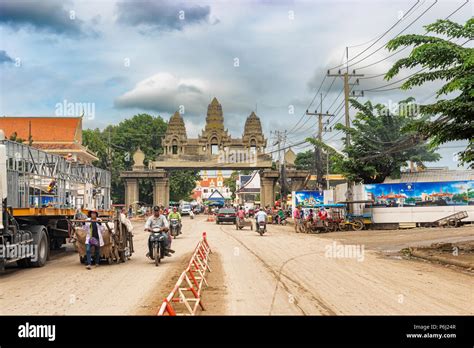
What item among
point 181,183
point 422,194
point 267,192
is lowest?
point 422,194

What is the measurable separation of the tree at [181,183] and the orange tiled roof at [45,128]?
1836 centimetres

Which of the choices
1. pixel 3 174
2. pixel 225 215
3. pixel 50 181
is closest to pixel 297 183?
pixel 225 215

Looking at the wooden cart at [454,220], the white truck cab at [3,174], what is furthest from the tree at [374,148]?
the white truck cab at [3,174]

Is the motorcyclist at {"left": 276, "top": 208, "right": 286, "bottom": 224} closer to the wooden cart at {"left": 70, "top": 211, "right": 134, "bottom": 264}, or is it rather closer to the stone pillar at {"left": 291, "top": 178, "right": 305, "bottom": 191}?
the stone pillar at {"left": 291, "top": 178, "right": 305, "bottom": 191}

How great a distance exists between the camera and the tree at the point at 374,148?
3591cm

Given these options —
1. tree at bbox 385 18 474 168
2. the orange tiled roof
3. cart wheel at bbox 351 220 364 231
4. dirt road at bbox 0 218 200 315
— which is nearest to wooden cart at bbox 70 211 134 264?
dirt road at bbox 0 218 200 315

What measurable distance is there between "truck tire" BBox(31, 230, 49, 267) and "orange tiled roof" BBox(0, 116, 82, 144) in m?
47.7

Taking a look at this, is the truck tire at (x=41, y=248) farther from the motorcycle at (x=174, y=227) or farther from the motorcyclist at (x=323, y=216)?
the motorcyclist at (x=323, y=216)

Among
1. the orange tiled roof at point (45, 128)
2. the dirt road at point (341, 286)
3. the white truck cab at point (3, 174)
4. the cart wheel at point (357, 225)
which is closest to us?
the dirt road at point (341, 286)

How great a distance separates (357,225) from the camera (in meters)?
34.8

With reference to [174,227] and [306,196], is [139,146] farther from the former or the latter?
[174,227]

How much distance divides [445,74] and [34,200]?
13.0 m
